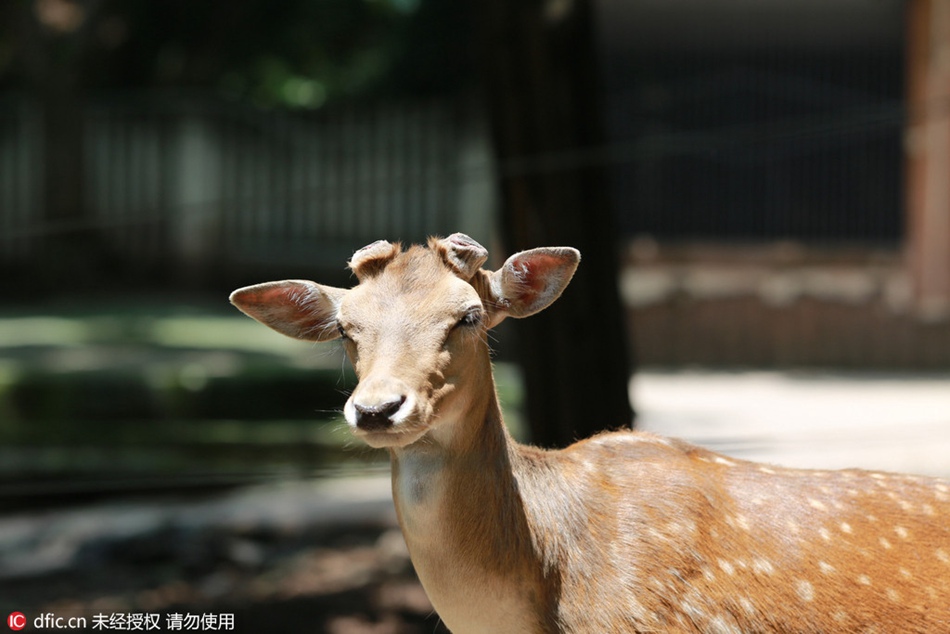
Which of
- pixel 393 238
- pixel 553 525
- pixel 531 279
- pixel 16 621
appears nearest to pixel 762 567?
pixel 553 525

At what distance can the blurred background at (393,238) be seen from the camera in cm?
534

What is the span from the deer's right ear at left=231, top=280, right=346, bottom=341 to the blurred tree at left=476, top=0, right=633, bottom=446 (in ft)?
7.87

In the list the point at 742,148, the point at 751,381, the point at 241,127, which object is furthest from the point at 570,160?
the point at 241,127

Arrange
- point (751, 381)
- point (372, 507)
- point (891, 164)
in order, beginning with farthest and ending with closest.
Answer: point (891, 164) < point (751, 381) < point (372, 507)

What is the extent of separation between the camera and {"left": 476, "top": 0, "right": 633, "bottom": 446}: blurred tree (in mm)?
5172


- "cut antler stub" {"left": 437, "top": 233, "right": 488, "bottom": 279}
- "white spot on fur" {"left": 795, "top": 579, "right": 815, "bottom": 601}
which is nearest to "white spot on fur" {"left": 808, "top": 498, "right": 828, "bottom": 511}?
"white spot on fur" {"left": 795, "top": 579, "right": 815, "bottom": 601}

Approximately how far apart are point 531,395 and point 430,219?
370 inches

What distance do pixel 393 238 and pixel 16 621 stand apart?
9633mm

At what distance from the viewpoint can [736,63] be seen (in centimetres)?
1264

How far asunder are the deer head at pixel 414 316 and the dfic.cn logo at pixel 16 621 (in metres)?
3.21

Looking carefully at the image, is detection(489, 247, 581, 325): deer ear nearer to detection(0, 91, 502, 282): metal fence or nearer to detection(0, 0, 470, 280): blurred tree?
detection(0, 91, 502, 282): metal fence

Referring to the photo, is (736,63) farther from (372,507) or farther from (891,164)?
(372,507)

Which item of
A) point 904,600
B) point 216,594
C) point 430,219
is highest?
point 430,219

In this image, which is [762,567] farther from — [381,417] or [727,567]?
[381,417]
